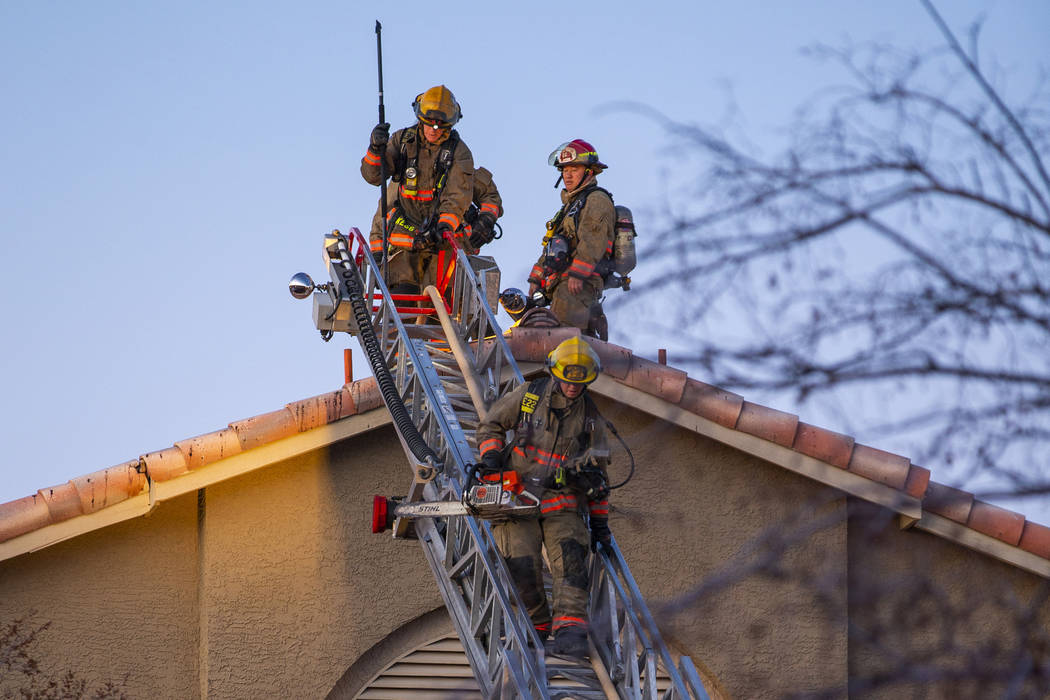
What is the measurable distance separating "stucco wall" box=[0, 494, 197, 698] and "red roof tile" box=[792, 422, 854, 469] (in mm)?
3995

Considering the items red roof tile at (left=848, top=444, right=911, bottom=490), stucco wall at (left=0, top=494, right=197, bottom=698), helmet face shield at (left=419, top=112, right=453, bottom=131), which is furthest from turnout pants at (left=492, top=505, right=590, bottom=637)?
helmet face shield at (left=419, top=112, right=453, bottom=131)

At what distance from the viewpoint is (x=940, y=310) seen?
10.2ft

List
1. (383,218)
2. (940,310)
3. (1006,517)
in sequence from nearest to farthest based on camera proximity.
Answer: (940,310), (1006,517), (383,218)

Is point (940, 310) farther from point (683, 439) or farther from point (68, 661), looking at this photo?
point (68, 661)

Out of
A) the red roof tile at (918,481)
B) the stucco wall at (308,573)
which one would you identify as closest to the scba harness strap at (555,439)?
the red roof tile at (918,481)

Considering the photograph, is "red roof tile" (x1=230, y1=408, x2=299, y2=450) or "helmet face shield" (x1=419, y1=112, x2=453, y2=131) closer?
"red roof tile" (x1=230, y1=408, x2=299, y2=450)

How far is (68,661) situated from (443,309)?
3.26 m

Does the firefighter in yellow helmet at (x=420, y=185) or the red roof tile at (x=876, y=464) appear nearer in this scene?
the red roof tile at (x=876, y=464)

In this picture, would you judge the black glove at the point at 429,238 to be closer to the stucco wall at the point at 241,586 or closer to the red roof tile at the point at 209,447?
the stucco wall at the point at 241,586

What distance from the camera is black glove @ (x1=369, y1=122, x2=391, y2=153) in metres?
9.61

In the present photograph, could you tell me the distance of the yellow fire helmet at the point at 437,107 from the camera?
9750 mm

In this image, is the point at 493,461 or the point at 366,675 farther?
the point at 366,675

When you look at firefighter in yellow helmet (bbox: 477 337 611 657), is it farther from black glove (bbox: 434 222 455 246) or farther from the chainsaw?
black glove (bbox: 434 222 455 246)

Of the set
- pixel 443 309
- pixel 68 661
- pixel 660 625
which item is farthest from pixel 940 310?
pixel 68 661
